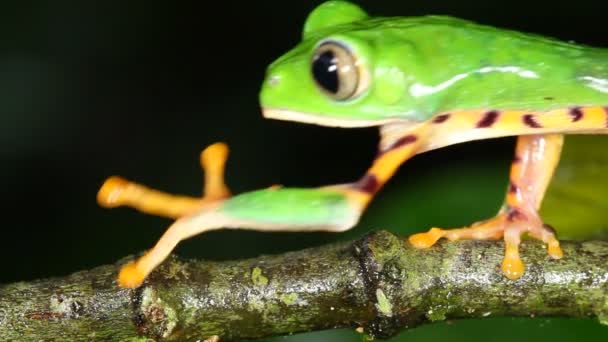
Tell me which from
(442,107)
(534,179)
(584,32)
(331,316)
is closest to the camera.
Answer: (331,316)

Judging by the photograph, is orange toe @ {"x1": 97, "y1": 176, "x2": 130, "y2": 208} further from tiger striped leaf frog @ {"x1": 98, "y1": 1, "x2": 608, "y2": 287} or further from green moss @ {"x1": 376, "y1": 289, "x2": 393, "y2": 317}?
green moss @ {"x1": 376, "y1": 289, "x2": 393, "y2": 317}

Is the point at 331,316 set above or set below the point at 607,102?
below

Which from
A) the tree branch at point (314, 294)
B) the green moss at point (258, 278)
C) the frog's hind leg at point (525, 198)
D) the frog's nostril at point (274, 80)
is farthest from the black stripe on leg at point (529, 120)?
the green moss at point (258, 278)

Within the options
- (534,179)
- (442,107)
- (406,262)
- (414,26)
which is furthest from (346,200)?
(534,179)

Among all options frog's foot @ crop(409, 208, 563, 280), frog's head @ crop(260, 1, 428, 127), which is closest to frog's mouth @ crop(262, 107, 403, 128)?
frog's head @ crop(260, 1, 428, 127)

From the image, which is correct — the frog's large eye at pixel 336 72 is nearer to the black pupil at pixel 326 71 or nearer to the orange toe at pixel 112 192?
the black pupil at pixel 326 71

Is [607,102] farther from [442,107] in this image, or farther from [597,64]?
[442,107]

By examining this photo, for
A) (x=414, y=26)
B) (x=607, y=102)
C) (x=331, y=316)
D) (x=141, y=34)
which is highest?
(x=141, y=34)
